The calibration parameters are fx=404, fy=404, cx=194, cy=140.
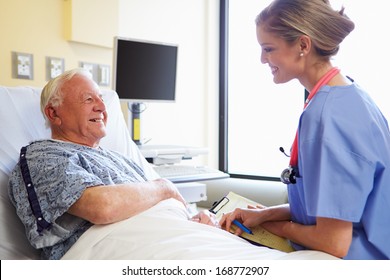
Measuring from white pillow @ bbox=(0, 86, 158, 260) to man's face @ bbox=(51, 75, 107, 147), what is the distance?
0.44ft

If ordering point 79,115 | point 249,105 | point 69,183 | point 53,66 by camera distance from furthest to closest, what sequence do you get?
point 249,105, point 53,66, point 79,115, point 69,183

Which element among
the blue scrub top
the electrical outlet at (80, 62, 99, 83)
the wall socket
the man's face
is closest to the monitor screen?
the electrical outlet at (80, 62, 99, 83)

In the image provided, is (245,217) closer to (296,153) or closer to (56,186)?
(296,153)

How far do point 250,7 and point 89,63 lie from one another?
1.57 meters

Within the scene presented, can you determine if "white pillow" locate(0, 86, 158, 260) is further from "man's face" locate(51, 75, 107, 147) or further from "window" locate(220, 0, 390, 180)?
"window" locate(220, 0, 390, 180)

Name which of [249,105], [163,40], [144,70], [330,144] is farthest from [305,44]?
[249,105]

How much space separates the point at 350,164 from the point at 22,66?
6.20 ft

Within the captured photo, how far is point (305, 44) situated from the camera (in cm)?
99

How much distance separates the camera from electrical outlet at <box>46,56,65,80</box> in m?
2.31

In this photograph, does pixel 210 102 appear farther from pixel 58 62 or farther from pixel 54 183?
pixel 54 183

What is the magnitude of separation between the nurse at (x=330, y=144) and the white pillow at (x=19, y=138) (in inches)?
32.9

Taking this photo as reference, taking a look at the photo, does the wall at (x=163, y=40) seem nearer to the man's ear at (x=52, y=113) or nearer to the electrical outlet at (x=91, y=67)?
the electrical outlet at (x=91, y=67)

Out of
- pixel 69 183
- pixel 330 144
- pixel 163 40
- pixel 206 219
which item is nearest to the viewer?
pixel 330 144

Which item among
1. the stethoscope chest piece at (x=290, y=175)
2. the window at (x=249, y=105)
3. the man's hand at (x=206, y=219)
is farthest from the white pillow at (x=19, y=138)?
the window at (x=249, y=105)
